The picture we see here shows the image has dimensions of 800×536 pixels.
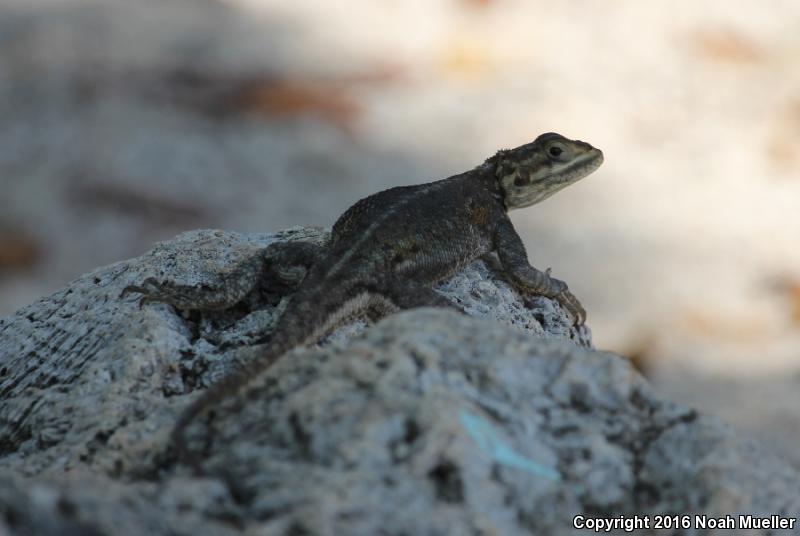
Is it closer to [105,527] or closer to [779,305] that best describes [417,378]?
[105,527]

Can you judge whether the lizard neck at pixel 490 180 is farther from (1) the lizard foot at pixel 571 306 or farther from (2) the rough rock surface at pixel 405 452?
(2) the rough rock surface at pixel 405 452

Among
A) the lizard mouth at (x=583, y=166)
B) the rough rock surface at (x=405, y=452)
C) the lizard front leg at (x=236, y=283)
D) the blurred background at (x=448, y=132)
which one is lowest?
the rough rock surface at (x=405, y=452)

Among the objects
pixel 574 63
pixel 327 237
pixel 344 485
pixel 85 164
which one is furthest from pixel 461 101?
pixel 344 485

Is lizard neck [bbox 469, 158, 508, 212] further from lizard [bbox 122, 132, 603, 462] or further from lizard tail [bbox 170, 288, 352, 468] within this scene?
lizard tail [bbox 170, 288, 352, 468]

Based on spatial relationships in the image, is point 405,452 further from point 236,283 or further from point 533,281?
point 533,281

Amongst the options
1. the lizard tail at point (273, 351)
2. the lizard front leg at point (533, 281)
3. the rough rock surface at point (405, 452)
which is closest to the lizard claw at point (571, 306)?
the lizard front leg at point (533, 281)

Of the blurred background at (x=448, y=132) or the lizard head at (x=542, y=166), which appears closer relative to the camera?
the lizard head at (x=542, y=166)
